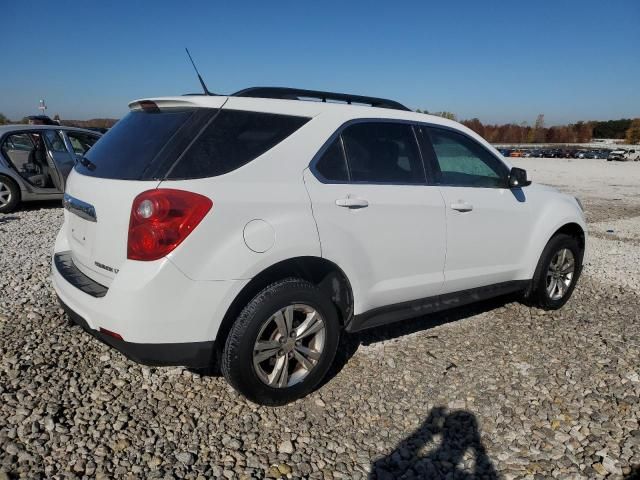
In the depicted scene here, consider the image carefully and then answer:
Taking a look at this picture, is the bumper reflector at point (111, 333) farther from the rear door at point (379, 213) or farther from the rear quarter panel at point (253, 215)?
the rear door at point (379, 213)

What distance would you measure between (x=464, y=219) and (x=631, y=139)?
14015 centimetres

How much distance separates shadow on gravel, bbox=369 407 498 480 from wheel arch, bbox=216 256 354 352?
33.1 inches

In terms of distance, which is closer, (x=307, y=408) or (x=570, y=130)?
(x=307, y=408)

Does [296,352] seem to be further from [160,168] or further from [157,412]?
[160,168]

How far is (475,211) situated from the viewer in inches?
147

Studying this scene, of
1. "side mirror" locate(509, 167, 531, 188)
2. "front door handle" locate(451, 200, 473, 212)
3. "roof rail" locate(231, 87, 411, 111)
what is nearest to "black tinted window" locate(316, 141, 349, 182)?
"roof rail" locate(231, 87, 411, 111)

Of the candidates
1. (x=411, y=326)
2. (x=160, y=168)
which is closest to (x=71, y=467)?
(x=160, y=168)

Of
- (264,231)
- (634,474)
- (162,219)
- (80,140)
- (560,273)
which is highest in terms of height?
(80,140)

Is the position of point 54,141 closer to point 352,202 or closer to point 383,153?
point 383,153

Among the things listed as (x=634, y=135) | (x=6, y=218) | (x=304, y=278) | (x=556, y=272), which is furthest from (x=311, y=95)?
(x=634, y=135)

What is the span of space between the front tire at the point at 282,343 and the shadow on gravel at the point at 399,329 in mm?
328

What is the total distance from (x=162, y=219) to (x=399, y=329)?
2.50 meters

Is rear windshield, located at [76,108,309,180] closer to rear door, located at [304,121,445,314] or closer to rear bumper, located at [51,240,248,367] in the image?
rear door, located at [304,121,445,314]

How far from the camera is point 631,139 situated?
393ft
